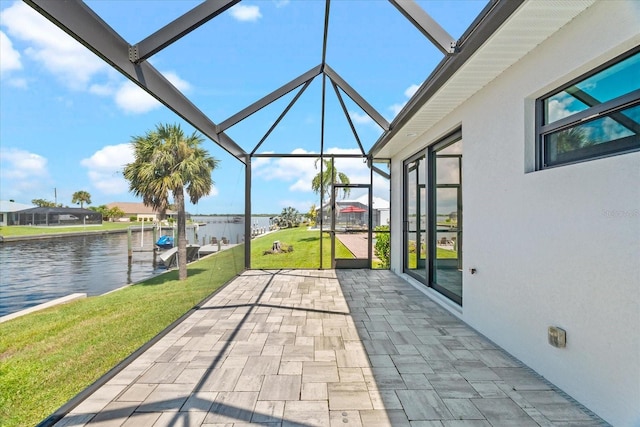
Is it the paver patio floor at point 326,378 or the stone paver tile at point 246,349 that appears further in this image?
the stone paver tile at point 246,349

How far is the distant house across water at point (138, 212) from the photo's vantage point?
10.4ft

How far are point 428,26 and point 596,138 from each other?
1.60m

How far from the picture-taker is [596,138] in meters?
2.12

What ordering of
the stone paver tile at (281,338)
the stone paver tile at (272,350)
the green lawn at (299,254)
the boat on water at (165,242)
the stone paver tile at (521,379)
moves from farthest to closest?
1. the green lawn at (299,254)
2. the boat on water at (165,242)
3. the stone paver tile at (281,338)
4. the stone paver tile at (272,350)
5. the stone paver tile at (521,379)

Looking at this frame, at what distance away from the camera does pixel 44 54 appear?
7.48 ft

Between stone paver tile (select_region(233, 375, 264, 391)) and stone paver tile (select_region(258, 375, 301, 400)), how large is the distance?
0.04 metres

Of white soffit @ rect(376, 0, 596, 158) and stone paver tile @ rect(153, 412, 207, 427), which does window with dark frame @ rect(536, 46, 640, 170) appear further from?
stone paver tile @ rect(153, 412, 207, 427)

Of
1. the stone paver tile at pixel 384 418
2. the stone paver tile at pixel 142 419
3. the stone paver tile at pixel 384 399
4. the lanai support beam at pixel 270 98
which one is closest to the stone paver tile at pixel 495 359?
the stone paver tile at pixel 384 399

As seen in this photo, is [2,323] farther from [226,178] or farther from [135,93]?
[226,178]

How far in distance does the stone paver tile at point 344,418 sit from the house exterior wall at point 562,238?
4.79ft

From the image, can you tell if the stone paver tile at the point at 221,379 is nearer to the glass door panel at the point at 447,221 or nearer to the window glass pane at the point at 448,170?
the glass door panel at the point at 447,221

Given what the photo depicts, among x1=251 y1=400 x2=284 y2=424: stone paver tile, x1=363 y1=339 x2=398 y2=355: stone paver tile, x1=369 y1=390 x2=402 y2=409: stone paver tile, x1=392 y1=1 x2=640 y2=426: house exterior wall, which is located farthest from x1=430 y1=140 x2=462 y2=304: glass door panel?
x1=251 y1=400 x2=284 y2=424: stone paver tile

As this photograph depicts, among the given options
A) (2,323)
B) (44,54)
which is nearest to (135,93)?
(44,54)

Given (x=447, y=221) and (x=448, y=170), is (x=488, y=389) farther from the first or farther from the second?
(x=448, y=170)
